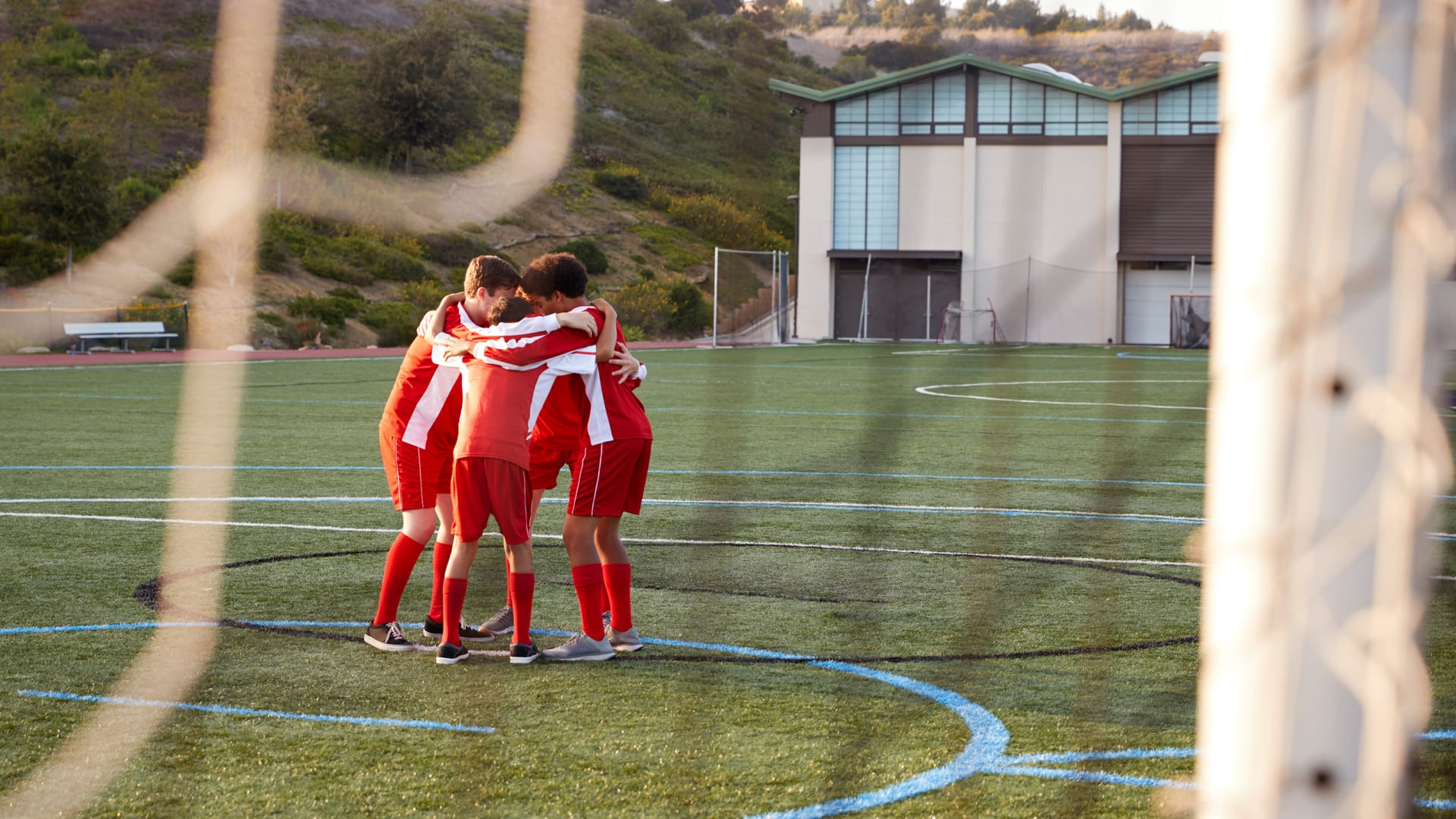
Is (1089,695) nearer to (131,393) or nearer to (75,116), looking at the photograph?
(131,393)

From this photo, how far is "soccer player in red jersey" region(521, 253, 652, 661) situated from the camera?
210 inches

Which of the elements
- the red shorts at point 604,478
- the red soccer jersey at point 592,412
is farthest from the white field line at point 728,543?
the red shorts at point 604,478

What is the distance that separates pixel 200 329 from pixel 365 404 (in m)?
19.8

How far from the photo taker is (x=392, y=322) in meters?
39.0

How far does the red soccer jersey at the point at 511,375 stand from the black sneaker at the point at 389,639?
749 mm

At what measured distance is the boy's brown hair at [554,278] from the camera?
17.4ft

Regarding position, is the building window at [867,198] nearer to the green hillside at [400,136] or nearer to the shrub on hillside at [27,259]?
the green hillside at [400,136]

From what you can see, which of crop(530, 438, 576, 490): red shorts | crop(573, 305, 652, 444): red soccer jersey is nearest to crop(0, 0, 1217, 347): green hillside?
crop(530, 438, 576, 490): red shorts

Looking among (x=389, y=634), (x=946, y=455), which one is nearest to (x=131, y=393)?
(x=946, y=455)

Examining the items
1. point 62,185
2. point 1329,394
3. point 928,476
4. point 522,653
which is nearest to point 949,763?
point 522,653

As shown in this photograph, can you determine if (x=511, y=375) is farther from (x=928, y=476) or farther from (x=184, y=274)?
(x=184, y=274)

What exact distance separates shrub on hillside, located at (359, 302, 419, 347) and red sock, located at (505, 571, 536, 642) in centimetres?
3316

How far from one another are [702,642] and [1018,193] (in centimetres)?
3881

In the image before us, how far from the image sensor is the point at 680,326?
4672 cm
